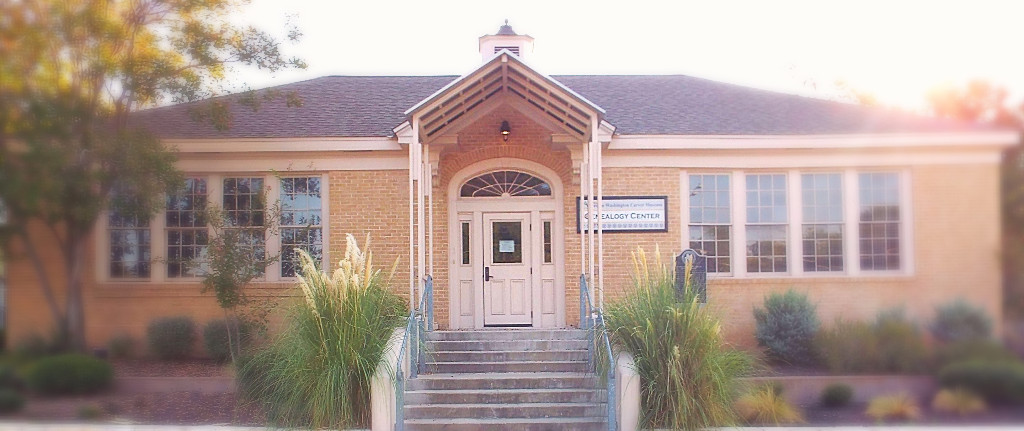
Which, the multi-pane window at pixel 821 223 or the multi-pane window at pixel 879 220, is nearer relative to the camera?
the multi-pane window at pixel 879 220

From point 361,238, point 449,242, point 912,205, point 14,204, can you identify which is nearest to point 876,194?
point 912,205

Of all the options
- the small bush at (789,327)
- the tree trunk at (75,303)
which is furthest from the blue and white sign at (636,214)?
the tree trunk at (75,303)

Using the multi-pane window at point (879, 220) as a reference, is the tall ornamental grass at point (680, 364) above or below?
below

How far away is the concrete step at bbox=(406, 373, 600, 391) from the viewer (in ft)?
29.8

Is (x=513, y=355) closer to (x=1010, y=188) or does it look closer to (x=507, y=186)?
(x=507, y=186)

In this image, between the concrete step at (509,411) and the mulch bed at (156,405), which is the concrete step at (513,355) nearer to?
the concrete step at (509,411)

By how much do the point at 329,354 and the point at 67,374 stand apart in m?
2.62

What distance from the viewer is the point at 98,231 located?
6.96 metres

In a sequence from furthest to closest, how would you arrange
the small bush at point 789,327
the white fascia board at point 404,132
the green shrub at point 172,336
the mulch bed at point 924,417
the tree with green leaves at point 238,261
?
the green shrub at point 172,336, the small bush at point 789,327, the white fascia board at point 404,132, the tree with green leaves at point 238,261, the mulch bed at point 924,417

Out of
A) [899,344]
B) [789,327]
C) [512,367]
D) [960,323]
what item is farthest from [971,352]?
[512,367]

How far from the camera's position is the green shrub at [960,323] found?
7.24m

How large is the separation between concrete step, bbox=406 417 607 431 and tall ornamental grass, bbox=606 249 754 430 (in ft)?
2.38

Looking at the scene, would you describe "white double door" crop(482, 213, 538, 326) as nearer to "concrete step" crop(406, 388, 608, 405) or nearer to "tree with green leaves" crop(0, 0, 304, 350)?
"concrete step" crop(406, 388, 608, 405)

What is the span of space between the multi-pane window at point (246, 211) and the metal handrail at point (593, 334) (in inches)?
199
